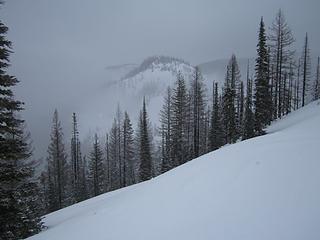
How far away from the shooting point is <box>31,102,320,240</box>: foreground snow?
520 cm

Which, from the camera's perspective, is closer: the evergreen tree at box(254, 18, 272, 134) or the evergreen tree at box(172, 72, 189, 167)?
the evergreen tree at box(254, 18, 272, 134)

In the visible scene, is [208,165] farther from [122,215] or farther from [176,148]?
[176,148]

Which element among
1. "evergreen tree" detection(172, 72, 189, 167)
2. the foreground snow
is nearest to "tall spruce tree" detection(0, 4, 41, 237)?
the foreground snow

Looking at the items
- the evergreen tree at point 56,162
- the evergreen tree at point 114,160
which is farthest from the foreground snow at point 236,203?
the evergreen tree at point 114,160

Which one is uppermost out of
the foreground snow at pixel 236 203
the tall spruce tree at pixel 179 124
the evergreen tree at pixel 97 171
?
the tall spruce tree at pixel 179 124

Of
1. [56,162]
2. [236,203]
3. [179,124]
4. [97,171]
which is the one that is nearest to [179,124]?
[179,124]

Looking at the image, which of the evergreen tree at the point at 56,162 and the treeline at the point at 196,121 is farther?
the evergreen tree at the point at 56,162

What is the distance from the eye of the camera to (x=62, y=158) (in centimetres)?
3994

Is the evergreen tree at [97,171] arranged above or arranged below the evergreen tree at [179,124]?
below

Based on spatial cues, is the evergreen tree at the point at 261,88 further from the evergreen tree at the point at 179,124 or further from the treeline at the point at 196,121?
the evergreen tree at the point at 179,124

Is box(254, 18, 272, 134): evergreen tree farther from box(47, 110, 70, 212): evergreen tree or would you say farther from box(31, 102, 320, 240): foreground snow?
box(47, 110, 70, 212): evergreen tree

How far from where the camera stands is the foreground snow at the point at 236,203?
5199mm

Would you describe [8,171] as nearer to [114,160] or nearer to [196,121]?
[196,121]

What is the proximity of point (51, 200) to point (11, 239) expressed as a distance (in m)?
28.3
